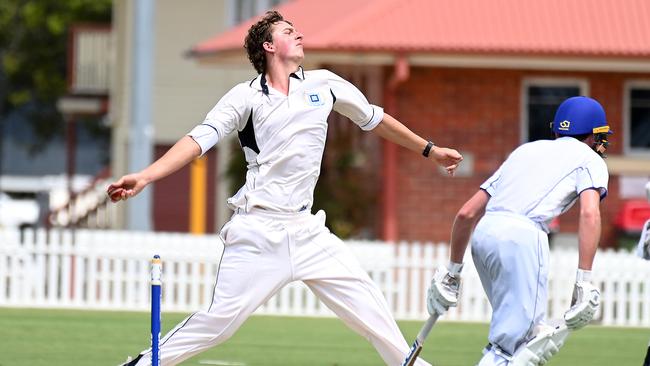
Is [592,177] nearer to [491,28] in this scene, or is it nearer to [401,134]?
[401,134]

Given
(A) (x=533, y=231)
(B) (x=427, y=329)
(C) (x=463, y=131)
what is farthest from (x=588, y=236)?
(C) (x=463, y=131)

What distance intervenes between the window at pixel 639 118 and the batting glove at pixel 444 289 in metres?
15.3

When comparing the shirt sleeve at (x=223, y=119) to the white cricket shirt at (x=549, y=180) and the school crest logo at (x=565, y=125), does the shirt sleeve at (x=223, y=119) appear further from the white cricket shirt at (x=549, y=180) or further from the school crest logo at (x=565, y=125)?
the school crest logo at (x=565, y=125)

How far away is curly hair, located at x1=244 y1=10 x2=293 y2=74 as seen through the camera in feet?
29.1

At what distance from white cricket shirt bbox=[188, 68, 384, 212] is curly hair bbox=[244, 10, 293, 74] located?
100 mm

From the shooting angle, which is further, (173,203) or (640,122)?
(173,203)

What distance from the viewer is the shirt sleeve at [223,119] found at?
8.37 meters

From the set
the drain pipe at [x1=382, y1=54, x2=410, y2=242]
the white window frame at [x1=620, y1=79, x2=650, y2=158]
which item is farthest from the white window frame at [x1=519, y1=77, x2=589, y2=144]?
the drain pipe at [x1=382, y1=54, x2=410, y2=242]

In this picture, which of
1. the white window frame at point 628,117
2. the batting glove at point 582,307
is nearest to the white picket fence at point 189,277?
the white window frame at point 628,117

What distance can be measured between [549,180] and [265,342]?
6424mm

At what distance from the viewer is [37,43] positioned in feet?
181

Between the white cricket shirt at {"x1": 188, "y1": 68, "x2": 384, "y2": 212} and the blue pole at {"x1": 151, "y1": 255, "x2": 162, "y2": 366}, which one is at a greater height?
the white cricket shirt at {"x1": 188, "y1": 68, "x2": 384, "y2": 212}

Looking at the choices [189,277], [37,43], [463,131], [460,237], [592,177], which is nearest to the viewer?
[592,177]

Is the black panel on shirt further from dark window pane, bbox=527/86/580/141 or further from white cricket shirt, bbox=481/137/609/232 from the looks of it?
dark window pane, bbox=527/86/580/141
